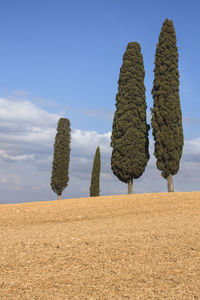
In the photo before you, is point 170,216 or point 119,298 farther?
point 170,216

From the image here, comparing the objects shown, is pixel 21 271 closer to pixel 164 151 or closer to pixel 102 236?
pixel 102 236

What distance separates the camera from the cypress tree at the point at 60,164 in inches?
1184

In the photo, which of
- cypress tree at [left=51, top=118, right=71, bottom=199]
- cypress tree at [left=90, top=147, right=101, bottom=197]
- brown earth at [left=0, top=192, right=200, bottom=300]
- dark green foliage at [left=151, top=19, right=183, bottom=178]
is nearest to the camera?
brown earth at [left=0, top=192, right=200, bottom=300]

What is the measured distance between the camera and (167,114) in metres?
21.3

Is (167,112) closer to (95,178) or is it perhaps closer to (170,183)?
(170,183)

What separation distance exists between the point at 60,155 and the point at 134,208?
1704cm

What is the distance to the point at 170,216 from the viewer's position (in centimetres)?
1186

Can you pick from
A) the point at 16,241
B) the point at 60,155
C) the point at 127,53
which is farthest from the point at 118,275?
the point at 60,155


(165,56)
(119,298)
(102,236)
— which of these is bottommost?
(119,298)

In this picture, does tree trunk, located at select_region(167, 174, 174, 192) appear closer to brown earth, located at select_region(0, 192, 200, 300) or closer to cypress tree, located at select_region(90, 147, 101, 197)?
brown earth, located at select_region(0, 192, 200, 300)

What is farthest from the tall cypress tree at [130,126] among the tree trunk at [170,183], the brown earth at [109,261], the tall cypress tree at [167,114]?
the brown earth at [109,261]

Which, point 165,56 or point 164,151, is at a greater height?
point 165,56

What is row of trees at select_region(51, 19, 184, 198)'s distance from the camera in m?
21.2

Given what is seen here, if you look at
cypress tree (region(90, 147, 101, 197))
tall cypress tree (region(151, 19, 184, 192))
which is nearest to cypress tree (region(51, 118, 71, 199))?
cypress tree (region(90, 147, 101, 197))
